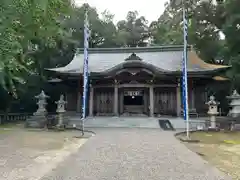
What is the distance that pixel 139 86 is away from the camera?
15.7m

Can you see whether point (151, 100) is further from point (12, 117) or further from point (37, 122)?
point (12, 117)

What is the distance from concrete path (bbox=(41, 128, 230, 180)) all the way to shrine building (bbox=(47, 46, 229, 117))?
8408mm

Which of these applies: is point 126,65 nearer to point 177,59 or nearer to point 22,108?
point 177,59

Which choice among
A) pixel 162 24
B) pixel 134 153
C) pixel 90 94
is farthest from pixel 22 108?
pixel 162 24

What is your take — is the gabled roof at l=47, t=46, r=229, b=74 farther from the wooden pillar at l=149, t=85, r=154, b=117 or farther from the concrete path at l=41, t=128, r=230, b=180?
the concrete path at l=41, t=128, r=230, b=180

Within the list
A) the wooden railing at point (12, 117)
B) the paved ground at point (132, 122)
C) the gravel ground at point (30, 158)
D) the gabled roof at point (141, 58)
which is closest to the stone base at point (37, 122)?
the paved ground at point (132, 122)

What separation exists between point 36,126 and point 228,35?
13.0 meters

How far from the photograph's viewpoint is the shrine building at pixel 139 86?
593 inches

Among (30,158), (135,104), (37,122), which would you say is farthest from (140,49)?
(30,158)

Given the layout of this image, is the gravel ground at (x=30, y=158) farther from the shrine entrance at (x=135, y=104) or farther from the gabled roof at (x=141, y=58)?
the gabled roof at (x=141, y=58)

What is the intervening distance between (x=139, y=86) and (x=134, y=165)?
10818 millimetres

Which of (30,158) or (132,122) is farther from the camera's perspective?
(132,122)

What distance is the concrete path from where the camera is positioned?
438cm

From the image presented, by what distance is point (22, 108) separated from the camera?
20.1m
